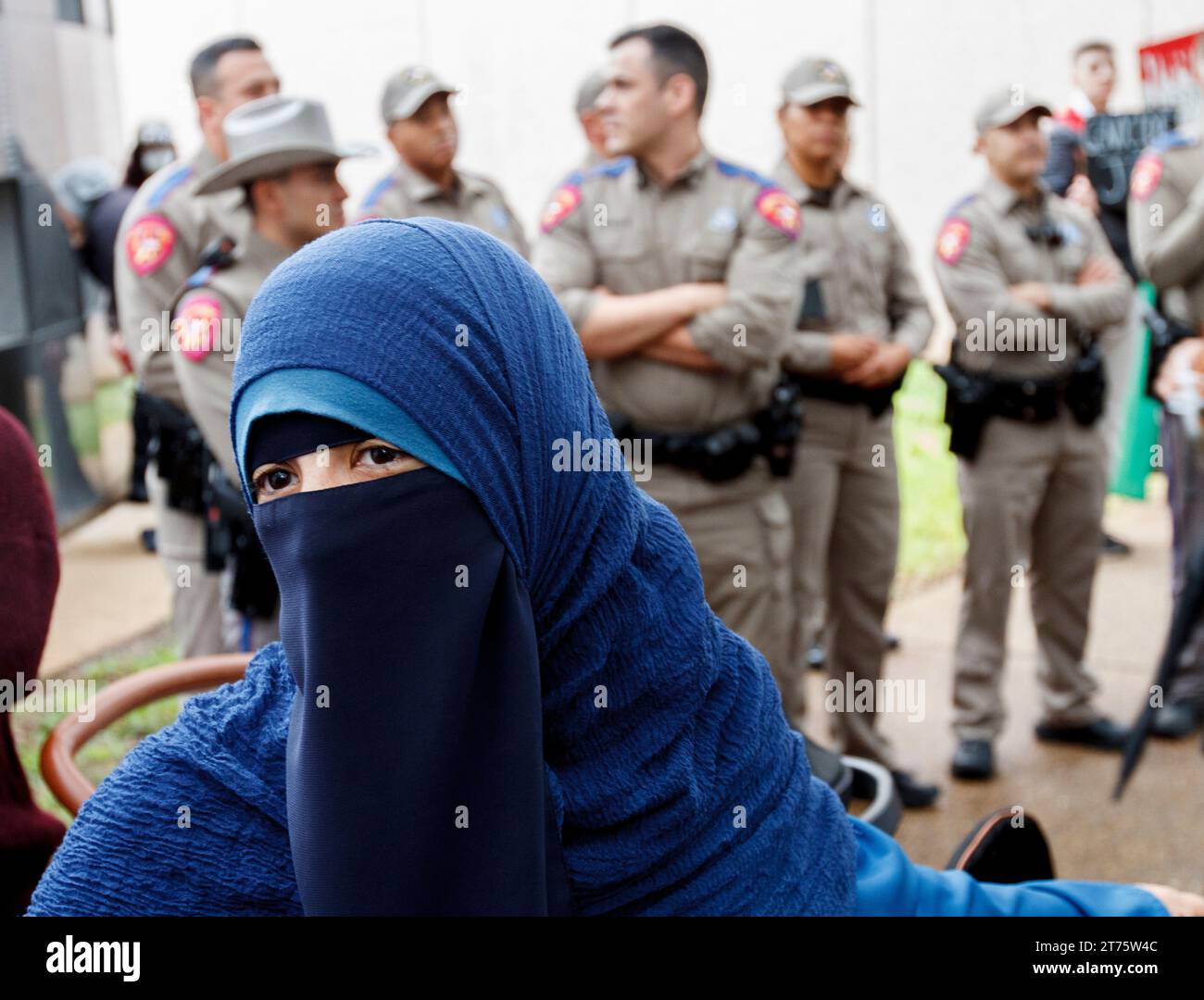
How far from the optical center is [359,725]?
4.08 feet

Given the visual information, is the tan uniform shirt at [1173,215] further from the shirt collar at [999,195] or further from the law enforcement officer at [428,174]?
the law enforcement officer at [428,174]

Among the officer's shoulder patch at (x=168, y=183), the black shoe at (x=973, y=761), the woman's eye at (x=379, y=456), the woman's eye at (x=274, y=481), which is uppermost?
the officer's shoulder patch at (x=168, y=183)

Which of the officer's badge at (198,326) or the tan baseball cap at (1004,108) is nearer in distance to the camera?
the officer's badge at (198,326)

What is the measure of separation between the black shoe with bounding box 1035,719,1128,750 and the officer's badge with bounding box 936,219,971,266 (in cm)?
159

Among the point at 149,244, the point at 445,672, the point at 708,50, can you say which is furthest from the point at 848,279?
the point at 708,50

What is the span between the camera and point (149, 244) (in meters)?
4.04

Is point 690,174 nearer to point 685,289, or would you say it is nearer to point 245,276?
point 685,289

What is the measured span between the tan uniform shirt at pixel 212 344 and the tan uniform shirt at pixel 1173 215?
2.81 m

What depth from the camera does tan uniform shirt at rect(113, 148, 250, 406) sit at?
3.76 m

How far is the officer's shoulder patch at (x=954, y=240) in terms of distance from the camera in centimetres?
430

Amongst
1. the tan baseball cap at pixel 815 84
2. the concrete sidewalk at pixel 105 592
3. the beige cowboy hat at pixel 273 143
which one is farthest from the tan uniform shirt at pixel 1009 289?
the concrete sidewalk at pixel 105 592
